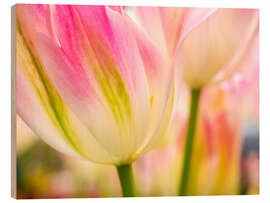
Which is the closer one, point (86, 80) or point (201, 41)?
point (86, 80)

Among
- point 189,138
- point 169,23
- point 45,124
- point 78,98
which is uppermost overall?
point 169,23

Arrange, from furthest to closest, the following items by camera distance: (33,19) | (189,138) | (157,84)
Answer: (189,138)
(157,84)
(33,19)

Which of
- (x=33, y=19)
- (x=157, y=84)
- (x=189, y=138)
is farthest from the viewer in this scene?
(x=189, y=138)

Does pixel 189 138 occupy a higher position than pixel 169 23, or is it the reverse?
pixel 169 23

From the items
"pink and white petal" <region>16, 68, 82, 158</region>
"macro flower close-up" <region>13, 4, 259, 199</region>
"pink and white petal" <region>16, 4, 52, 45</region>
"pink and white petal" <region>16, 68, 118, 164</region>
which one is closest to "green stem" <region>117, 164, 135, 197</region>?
"macro flower close-up" <region>13, 4, 259, 199</region>

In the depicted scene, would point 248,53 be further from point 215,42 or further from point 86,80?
point 86,80

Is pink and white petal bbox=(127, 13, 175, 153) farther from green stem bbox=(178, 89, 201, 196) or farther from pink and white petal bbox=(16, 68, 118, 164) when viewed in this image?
pink and white petal bbox=(16, 68, 118, 164)

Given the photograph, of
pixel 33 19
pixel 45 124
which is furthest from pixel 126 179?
pixel 33 19
